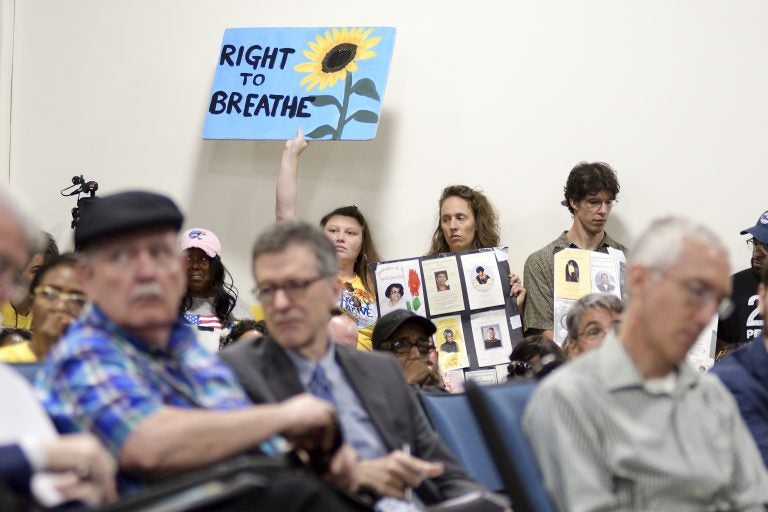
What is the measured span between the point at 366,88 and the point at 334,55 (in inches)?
11.8

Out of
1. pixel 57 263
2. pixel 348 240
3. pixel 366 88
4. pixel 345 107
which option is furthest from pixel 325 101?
pixel 57 263

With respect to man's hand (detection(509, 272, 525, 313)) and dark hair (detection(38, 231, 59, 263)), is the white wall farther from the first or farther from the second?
dark hair (detection(38, 231, 59, 263))

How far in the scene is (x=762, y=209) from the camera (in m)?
5.88

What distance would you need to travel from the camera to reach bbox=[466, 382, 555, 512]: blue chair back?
2312 mm

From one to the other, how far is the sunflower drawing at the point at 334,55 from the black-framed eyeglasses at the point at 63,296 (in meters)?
2.69

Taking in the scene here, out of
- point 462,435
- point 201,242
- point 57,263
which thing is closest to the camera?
point 462,435

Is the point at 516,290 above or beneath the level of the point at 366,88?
beneath

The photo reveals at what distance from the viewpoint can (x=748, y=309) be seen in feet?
17.3

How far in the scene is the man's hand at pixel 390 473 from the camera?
2424 mm

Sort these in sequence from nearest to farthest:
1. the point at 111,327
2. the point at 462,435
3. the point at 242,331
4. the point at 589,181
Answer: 1. the point at 111,327
2. the point at 462,435
3. the point at 242,331
4. the point at 589,181

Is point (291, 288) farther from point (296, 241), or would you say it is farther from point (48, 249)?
point (48, 249)

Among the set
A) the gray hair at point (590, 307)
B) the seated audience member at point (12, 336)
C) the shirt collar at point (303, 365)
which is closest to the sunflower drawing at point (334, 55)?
the seated audience member at point (12, 336)

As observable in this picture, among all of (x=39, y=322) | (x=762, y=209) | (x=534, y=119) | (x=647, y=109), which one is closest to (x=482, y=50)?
(x=534, y=119)

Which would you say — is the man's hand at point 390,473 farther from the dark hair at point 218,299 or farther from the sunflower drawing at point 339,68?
the sunflower drawing at point 339,68
